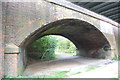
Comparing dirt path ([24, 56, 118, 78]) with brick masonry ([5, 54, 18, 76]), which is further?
dirt path ([24, 56, 118, 78])

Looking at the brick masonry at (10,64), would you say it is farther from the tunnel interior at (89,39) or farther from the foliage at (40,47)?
the foliage at (40,47)

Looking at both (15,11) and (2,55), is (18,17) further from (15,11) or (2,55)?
(2,55)

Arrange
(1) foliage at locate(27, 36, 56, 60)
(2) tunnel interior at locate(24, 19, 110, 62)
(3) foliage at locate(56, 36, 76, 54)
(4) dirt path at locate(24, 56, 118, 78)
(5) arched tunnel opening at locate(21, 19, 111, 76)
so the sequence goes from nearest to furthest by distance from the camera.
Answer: (4) dirt path at locate(24, 56, 118, 78) < (5) arched tunnel opening at locate(21, 19, 111, 76) < (2) tunnel interior at locate(24, 19, 110, 62) < (1) foliage at locate(27, 36, 56, 60) < (3) foliage at locate(56, 36, 76, 54)

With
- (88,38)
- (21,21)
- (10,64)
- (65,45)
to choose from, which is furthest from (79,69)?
(65,45)

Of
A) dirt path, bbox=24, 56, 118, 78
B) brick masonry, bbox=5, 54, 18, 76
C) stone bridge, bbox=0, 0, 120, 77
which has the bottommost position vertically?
dirt path, bbox=24, 56, 118, 78

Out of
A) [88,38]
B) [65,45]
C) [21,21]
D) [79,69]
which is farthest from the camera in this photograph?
[65,45]

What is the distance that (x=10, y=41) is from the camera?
467cm

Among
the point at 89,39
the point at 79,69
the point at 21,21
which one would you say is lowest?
the point at 79,69

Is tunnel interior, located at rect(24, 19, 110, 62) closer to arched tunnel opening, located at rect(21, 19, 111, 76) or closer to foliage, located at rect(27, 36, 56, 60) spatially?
arched tunnel opening, located at rect(21, 19, 111, 76)

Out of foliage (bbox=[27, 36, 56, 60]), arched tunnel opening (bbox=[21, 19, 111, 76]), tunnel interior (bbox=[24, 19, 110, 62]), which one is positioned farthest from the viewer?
foliage (bbox=[27, 36, 56, 60])

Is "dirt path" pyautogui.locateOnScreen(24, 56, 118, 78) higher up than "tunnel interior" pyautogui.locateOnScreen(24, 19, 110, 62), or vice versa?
"tunnel interior" pyautogui.locateOnScreen(24, 19, 110, 62)

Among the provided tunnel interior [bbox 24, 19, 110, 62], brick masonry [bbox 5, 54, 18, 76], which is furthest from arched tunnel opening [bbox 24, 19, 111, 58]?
brick masonry [bbox 5, 54, 18, 76]

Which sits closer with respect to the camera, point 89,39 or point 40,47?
point 89,39

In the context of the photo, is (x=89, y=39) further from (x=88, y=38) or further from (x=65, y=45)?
(x=65, y=45)
